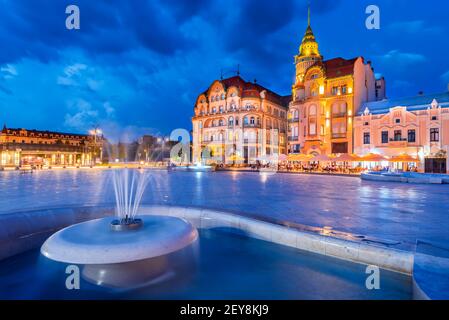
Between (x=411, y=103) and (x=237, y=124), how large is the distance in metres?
29.1

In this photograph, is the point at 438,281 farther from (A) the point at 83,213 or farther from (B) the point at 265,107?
(B) the point at 265,107

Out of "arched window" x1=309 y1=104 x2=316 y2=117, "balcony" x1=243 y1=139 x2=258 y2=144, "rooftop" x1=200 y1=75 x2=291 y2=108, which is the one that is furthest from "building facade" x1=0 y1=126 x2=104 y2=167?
"arched window" x1=309 y1=104 x2=316 y2=117

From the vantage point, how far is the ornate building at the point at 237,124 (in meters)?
52.9

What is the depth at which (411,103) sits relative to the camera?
114 feet

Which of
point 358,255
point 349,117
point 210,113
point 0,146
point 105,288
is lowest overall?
point 105,288

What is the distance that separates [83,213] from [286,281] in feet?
21.3

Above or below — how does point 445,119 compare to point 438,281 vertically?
above

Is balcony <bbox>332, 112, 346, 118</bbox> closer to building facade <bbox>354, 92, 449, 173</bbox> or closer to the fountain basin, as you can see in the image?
building facade <bbox>354, 92, 449, 173</bbox>

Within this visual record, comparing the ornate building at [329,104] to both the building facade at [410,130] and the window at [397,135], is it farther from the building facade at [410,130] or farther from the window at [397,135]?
the window at [397,135]

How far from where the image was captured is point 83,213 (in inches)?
320

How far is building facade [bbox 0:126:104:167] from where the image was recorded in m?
46.9

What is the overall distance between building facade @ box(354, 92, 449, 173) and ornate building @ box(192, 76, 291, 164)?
19847 millimetres

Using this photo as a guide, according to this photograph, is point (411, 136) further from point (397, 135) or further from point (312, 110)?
point (312, 110)
